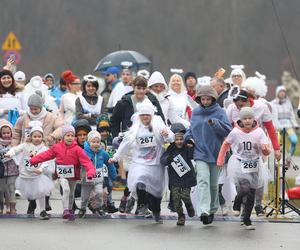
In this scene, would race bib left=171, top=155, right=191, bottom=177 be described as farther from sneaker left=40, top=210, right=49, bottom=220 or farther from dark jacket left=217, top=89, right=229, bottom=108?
dark jacket left=217, top=89, right=229, bottom=108

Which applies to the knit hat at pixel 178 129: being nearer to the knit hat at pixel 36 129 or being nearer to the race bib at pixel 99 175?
the race bib at pixel 99 175

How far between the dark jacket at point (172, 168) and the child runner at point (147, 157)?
7.5 inches

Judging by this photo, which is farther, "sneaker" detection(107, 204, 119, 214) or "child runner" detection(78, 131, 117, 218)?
"sneaker" detection(107, 204, 119, 214)

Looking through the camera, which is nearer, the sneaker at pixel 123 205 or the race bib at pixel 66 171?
the race bib at pixel 66 171

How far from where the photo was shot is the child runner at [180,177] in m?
16.5

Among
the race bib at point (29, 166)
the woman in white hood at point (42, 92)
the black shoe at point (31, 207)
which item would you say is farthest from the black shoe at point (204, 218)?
the woman in white hood at point (42, 92)

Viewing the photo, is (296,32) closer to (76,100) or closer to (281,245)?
(76,100)

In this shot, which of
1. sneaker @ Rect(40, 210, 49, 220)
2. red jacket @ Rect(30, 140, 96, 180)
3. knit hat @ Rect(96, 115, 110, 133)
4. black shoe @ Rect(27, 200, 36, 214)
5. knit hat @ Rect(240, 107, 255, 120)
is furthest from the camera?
knit hat @ Rect(96, 115, 110, 133)

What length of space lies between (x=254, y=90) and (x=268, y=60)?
153ft

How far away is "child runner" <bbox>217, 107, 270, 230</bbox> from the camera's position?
1628 centimetres

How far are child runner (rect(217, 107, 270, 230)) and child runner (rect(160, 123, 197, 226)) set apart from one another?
1.69 ft

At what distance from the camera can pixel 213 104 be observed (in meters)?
16.8

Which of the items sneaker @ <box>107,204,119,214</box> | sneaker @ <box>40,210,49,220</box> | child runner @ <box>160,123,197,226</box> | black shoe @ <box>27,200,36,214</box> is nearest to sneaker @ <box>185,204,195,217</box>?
child runner @ <box>160,123,197,226</box>

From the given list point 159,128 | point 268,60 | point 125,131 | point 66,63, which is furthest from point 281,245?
point 268,60
